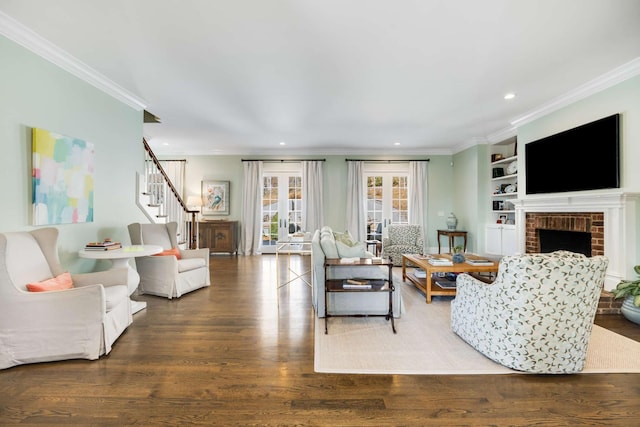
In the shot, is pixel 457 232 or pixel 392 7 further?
pixel 457 232

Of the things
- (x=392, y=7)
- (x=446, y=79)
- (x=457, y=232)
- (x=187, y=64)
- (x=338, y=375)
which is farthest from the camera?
(x=457, y=232)

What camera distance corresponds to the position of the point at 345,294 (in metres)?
3.31

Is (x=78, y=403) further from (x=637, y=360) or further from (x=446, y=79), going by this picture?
(x=446, y=79)

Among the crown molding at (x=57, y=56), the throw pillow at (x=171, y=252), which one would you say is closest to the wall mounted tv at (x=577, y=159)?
the throw pillow at (x=171, y=252)

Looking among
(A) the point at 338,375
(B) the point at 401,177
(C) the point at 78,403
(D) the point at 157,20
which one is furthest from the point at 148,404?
(B) the point at 401,177

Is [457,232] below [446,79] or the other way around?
below

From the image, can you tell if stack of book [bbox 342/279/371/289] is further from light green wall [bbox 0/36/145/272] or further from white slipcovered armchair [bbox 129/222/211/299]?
light green wall [bbox 0/36/145/272]

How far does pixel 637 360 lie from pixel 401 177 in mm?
6106

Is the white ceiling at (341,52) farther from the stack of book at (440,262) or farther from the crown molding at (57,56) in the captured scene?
the stack of book at (440,262)

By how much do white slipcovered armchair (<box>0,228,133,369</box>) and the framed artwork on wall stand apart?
5.39 meters

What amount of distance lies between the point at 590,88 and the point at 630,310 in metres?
2.75

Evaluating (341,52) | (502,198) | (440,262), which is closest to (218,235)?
(440,262)

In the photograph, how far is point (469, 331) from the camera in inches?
103

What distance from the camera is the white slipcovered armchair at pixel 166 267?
4027 millimetres
